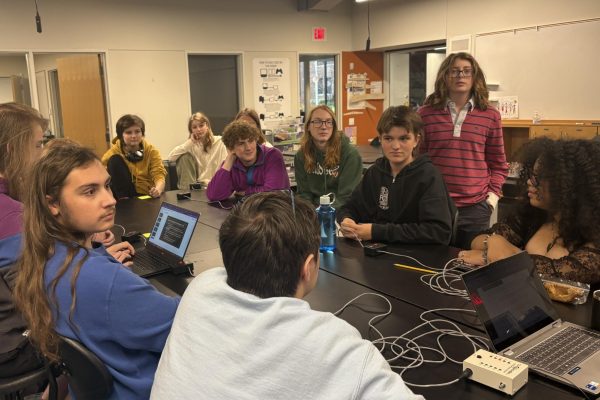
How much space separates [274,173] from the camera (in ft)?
10.9

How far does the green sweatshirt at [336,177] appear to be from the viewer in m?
3.10

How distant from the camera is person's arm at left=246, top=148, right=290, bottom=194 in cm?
329

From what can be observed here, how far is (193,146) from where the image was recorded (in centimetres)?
439

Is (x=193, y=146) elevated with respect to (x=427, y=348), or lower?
elevated

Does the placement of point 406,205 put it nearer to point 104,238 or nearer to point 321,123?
point 321,123

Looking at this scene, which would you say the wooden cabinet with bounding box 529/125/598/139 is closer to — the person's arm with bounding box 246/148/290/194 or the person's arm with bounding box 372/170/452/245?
the person's arm with bounding box 246/148/290/194

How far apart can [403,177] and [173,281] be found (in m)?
1.14

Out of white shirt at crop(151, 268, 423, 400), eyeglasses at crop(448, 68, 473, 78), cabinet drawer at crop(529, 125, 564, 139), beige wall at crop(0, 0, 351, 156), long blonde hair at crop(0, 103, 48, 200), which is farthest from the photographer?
beige wall at crop(0, 0, 351, 156)

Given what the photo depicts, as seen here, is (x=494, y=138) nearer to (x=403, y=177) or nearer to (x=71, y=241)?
(x=403, y=177)

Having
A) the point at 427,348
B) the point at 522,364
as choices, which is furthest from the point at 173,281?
the point at 522,364

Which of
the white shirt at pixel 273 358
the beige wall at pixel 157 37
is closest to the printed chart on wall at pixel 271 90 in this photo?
the beige wall at pixel 157 37

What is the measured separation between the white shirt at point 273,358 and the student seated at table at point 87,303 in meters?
0.41

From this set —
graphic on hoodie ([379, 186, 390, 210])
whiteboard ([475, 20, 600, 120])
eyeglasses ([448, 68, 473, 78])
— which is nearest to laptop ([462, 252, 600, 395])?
graphic on hoodie ([379, 186, 390, 210])

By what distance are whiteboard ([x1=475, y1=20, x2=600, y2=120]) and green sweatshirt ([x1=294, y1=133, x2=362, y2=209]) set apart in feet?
9.96
